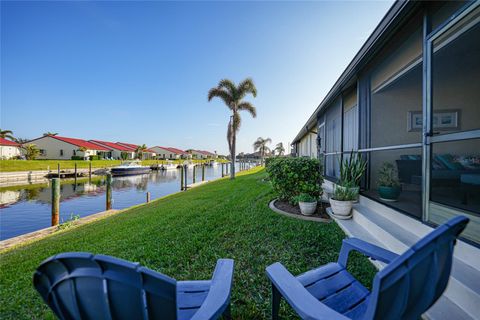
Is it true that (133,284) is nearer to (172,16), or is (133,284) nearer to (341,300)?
(341,300)

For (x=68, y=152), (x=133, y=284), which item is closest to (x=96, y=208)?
(x=133, y=284)

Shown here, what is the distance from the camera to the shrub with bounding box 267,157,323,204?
5039 mm

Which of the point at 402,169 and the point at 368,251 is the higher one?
the point at 402,169

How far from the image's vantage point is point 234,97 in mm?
16328

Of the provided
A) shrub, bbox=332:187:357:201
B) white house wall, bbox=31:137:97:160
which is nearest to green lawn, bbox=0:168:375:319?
shrub, bbox=332:187:357:201

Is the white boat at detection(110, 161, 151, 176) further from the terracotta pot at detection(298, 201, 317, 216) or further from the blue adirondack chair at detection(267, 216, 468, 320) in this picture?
the blue adirondack chair at detection(267, 216, 468, 320)

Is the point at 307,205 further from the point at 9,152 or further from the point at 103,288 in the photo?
the point at 9,152

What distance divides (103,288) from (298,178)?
4722 millimetres

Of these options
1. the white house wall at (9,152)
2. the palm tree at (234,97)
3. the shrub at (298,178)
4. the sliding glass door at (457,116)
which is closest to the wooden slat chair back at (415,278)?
A: the sliding glass door at (457,116)

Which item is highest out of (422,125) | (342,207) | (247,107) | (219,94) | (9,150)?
(219,94)

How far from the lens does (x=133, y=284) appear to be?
0.85 m

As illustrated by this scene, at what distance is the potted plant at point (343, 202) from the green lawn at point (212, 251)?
328 mm

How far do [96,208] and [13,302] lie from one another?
10674 mm

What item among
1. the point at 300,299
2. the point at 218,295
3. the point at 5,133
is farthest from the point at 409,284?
the point at 5,133
